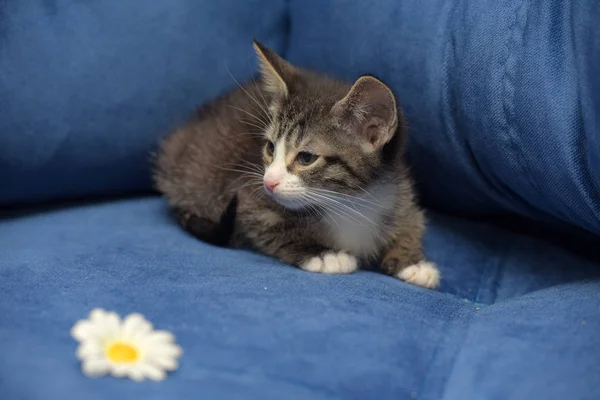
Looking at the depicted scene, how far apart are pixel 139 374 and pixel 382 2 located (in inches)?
39.8

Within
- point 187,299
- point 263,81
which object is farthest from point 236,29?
point 187,299

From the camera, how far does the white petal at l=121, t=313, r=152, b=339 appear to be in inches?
40.8

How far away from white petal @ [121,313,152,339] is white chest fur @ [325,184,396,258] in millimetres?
538

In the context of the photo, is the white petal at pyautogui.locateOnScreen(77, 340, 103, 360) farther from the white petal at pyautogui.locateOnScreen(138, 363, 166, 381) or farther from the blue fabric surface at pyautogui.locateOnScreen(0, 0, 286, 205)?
the blue fabric surface at pyautogui.locateOnScreen(0, 0, 286, 205)

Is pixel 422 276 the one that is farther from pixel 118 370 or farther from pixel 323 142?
pixel 118 370

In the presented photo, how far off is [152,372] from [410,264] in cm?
71

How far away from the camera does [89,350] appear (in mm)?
974

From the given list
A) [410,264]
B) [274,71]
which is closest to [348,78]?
[274,71]

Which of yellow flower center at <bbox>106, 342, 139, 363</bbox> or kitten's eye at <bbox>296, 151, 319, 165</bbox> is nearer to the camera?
yellow flower center at <bbox>106, 342, 139, 363</bbox>

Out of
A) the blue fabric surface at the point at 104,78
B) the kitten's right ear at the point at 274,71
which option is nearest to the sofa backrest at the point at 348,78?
the blue fabric surface at the point at 104,78

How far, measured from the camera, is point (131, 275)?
1282 mm

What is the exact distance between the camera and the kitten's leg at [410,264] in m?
1.46

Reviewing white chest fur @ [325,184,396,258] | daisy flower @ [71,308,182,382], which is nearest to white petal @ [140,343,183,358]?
daisy flower @ [71,308,182,382]

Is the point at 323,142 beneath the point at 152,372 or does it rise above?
above
